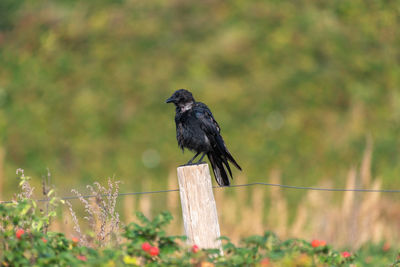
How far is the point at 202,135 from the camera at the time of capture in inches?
252

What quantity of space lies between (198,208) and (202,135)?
1892mm

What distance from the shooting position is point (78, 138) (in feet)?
44.6

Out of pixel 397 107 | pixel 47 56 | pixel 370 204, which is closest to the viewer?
pixel 370 204

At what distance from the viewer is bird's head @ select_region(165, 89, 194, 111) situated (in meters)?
6.59

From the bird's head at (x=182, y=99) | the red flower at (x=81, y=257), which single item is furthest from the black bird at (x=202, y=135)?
the red flower at (x=81, y=257)

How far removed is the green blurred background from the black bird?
468 cm

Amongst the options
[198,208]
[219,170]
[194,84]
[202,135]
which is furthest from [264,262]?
[194,84]

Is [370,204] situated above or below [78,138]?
below

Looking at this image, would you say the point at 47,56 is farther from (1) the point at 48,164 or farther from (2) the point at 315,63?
(2) the point at 315,63

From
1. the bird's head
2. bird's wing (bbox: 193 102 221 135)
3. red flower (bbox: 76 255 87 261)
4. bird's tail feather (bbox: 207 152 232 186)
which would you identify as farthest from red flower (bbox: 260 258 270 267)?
the bird's head

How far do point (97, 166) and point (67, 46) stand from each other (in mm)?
4001

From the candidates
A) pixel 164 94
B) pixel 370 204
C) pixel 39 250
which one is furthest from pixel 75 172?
pixel 39 250

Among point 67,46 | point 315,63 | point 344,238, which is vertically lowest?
point 344,238

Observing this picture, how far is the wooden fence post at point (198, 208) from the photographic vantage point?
15.0 ft
